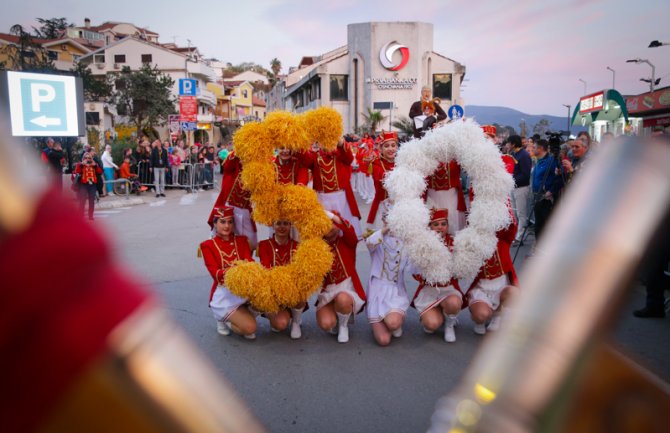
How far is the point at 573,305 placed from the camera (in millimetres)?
771

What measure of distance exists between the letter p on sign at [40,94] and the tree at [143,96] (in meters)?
29.0

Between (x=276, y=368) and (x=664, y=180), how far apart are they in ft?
13.3

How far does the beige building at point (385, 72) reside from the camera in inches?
1703

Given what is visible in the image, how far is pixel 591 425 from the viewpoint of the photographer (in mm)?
885

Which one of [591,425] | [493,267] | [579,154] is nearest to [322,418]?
[493,267]

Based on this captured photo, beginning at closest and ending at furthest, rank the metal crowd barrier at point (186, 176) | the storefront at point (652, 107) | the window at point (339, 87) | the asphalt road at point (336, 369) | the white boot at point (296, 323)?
the asphalt road at point (336, 369)
the white boot at point (296, 323)
the metal crowd barrier at point (186, 176)
the storefront at point (652, 107)
the window at point (339, 87)

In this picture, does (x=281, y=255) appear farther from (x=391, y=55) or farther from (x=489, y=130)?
(x=391, y=55)

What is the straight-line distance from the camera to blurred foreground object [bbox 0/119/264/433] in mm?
530

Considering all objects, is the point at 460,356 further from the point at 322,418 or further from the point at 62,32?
the point at 62,32

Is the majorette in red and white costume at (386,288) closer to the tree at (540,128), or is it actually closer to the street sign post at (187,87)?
the tree at (540,128)

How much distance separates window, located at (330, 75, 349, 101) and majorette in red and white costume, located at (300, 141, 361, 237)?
40616mm

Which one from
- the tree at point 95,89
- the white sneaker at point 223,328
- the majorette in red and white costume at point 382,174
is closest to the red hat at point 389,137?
the majorette in red and white costume at point 382,174

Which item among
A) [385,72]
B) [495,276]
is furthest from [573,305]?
[385,72]

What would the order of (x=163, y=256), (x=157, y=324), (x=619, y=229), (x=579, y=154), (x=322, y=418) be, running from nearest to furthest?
(x=157, y=324) < (x=619, y=229) < (x=322, y=418) < (x=579, y=154) < (x=163, y=256)
